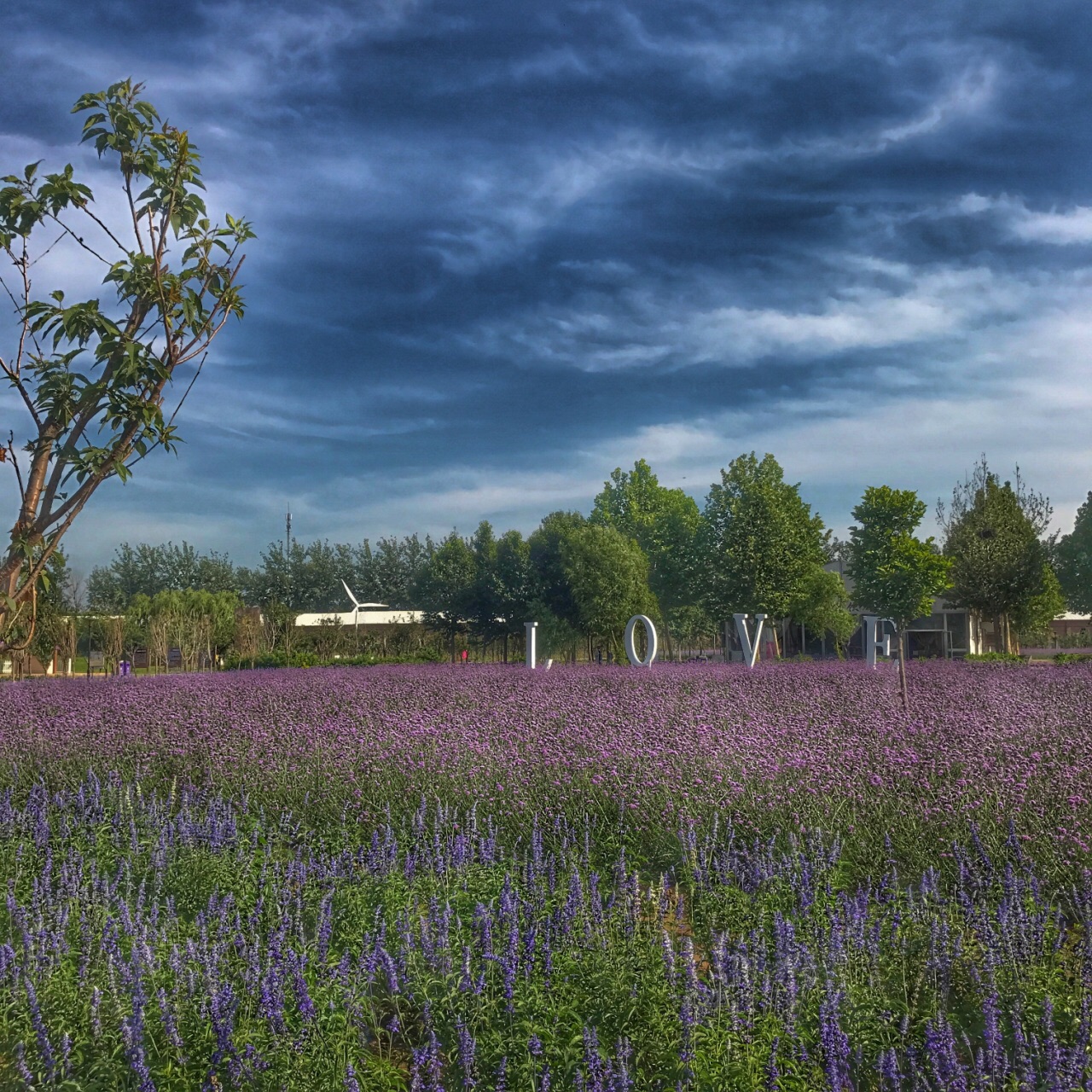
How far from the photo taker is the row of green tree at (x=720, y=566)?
107 ft

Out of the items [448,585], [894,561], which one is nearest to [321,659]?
[448,585]

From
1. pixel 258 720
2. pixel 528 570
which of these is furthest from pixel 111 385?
pixel 528 570

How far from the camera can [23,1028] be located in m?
3.31

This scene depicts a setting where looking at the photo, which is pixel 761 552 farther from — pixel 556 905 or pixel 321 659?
pixel 556 905

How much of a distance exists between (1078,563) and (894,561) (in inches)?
471

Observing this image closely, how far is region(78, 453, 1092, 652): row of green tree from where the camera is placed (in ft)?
107

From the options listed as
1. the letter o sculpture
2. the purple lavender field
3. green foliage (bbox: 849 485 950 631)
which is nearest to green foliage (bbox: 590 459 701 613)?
green foliage (bbox: 849 485 950 631)

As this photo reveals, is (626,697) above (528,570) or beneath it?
beneath

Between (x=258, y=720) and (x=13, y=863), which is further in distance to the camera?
(x=258, y=720)

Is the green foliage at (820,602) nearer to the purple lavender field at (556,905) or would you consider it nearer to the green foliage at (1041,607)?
the green foliage at (1041,607)

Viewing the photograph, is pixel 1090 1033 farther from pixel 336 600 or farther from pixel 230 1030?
pixel 336 600

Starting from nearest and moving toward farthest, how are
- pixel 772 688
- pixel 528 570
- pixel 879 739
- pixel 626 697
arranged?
pixel 879 739, pixel 626 697, pixel 772 688, pixel 528 570

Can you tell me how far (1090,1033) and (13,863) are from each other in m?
5.38

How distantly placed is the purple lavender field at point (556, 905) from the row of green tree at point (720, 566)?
24.2 m
